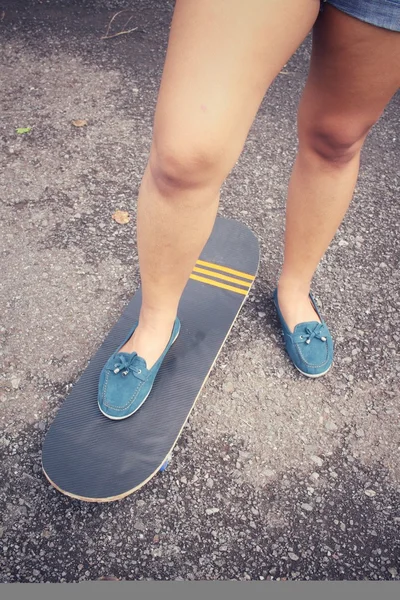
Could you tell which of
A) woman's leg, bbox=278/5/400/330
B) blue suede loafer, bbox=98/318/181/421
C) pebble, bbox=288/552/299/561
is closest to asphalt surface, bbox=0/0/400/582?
pebble, bbox=288/552/299/561

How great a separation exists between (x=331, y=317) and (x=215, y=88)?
3.78 feet

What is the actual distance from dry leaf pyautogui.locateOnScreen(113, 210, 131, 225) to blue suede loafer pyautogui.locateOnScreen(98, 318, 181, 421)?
2.68ft

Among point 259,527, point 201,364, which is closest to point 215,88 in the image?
point 201,364

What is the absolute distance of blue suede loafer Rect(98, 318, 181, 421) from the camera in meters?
1.46

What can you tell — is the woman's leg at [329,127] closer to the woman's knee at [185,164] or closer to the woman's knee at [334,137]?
the woman's knee at [334,137]

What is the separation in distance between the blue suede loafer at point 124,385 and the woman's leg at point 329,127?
0.56 m

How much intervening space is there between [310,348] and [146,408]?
60 cm

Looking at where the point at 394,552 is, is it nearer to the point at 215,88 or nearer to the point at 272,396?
the point at 272,396

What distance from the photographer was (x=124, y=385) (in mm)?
1479

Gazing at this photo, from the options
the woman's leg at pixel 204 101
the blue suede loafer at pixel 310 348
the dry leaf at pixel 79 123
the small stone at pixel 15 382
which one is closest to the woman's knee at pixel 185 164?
the woman's leg at pixel 204 101

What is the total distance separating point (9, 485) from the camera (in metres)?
1.41

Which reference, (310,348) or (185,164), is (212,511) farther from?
(185,164)

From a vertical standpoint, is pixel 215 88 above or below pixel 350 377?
above

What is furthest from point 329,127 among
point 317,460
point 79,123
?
point 79,123
